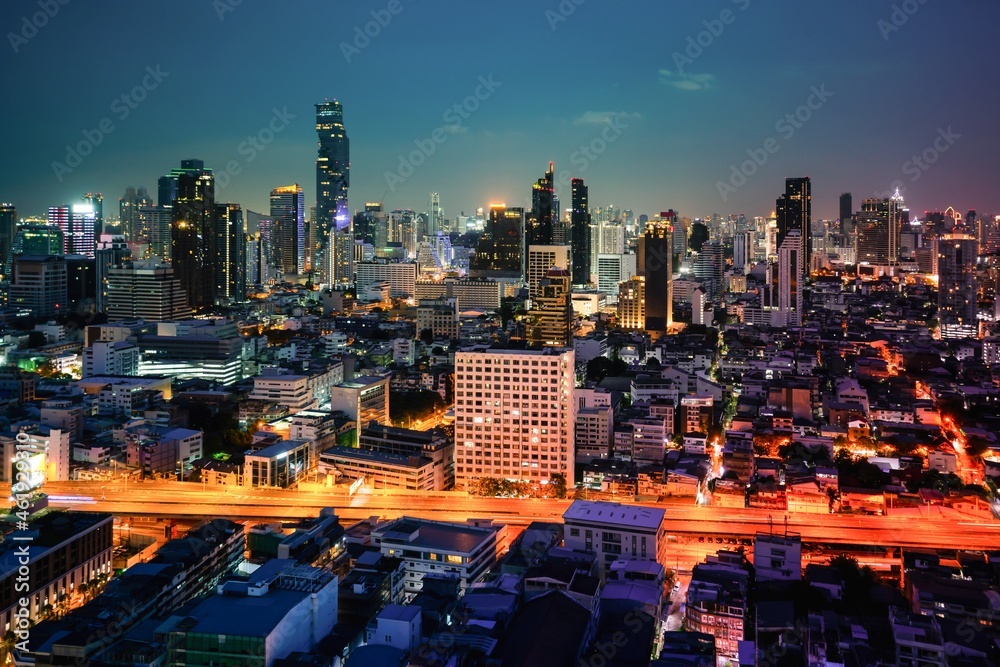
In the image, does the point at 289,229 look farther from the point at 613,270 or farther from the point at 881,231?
the point at 881,231

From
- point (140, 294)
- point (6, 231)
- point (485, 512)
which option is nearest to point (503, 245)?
point (140, 294)

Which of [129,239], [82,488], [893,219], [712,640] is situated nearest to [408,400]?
[82,488]

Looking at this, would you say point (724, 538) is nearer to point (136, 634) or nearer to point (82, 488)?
point (136, 634)

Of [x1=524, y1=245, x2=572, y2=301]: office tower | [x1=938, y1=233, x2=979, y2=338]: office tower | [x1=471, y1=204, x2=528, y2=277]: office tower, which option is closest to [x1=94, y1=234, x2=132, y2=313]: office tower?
[x1=524, y1=245, x2=572, y2=301]: office tower

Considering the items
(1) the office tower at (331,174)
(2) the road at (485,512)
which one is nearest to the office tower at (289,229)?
(1) the office tower at (331,174)

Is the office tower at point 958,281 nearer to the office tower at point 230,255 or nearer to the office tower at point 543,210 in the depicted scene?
the office tower at point 543,210

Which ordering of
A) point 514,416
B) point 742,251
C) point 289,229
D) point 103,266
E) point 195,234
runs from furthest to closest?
1. point 289,229
2. point 742,251
3. point 195,234
4. point 103,266
5. point 514,416
